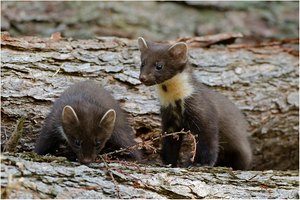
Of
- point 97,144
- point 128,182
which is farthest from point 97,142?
point 128,182

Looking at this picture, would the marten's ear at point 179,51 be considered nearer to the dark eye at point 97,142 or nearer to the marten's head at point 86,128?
the marten's head at point 86,128

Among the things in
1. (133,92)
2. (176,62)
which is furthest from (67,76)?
(176,62)

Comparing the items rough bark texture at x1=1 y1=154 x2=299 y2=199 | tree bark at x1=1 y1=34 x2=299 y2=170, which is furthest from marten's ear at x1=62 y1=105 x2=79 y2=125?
tree bark at x1=1 y1=34 x2=299 y2=170

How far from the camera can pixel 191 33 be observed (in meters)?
11.8

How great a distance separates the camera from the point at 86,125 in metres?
6.05

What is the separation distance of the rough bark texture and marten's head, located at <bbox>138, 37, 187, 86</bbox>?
3.45 ft

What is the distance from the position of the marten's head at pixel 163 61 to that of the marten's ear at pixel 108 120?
71 centimetres

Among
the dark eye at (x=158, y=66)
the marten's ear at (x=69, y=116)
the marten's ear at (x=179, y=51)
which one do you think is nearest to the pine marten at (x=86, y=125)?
the marten's ear at (x=69, y=116)

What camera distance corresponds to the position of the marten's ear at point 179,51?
6832 millimetres

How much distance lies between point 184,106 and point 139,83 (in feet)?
2.47

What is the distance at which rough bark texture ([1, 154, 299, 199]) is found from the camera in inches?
204

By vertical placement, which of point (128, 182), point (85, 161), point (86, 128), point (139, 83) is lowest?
point (128, 182)

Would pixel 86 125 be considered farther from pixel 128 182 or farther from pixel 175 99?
pixel 175 99

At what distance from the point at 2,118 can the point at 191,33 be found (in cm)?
561
